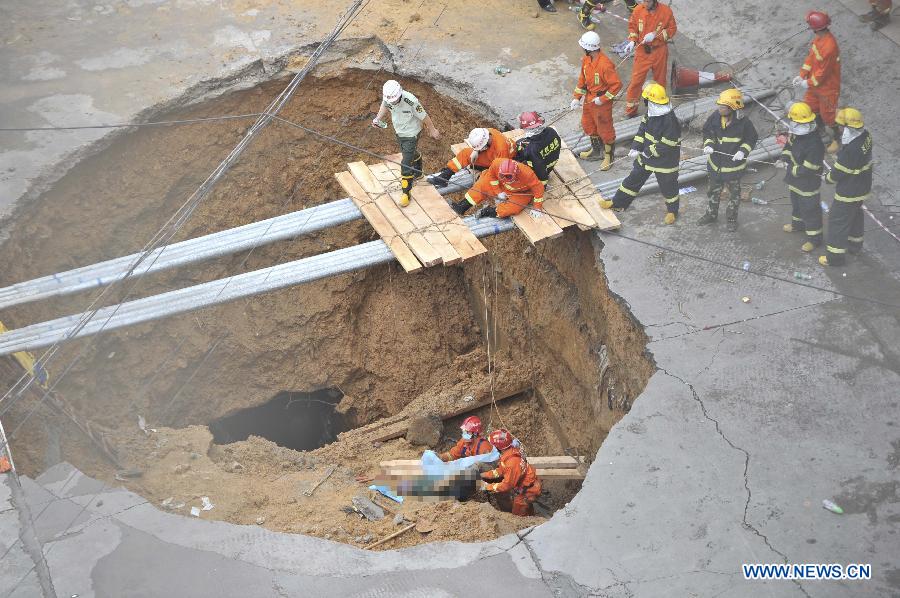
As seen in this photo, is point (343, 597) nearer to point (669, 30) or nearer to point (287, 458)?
point (287, 458)

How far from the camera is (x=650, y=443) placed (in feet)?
25.8

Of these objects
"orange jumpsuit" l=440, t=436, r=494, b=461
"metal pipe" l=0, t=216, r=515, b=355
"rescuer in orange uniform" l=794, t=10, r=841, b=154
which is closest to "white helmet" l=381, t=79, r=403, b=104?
"metal pipe" l=0, t=216, r=515, b=355

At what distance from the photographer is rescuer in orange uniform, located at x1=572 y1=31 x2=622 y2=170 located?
10.7 m

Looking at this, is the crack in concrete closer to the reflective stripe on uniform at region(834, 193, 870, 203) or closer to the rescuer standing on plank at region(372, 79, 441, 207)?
the reflective stripe on uniform at region(834, 193, 870, 203)

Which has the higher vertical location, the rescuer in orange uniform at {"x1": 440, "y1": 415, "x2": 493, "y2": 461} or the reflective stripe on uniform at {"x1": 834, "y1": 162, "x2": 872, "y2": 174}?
the reflective stripe on uniform at {"x1": 834, "y1": 162, "x2": 872, "y2": 174}

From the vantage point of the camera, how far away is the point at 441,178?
35.3 feet

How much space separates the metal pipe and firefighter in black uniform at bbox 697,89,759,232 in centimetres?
262

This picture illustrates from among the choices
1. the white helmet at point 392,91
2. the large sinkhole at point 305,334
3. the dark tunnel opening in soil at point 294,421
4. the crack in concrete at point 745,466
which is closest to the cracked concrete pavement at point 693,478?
the crack in concrete at point 745,466

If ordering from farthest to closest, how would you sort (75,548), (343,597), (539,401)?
1. (539,401)
2. (75,548)
3. (343,597)

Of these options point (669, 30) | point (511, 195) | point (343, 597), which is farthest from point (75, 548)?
point (669, 30)

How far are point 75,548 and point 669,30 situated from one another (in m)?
8.68

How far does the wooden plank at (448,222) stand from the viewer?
10.0m

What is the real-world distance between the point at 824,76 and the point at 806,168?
182 centimetres

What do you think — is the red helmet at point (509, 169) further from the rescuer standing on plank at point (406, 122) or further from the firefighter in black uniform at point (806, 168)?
the firefighter in black uniform at point (806, 168)
